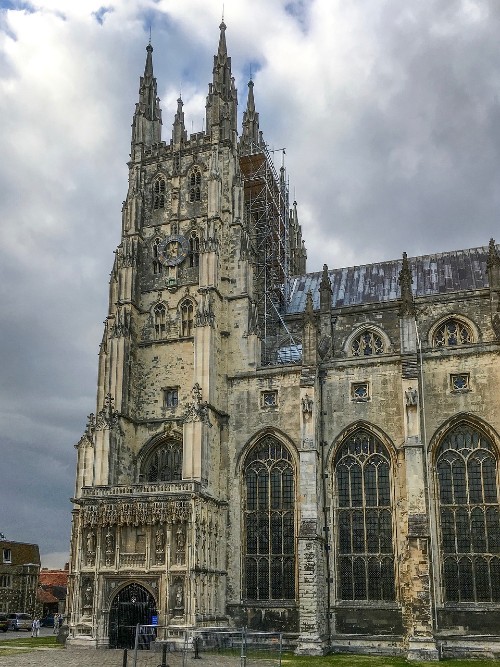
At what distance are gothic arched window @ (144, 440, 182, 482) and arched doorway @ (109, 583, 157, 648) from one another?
6.92 m

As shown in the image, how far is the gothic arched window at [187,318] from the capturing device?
42.7m

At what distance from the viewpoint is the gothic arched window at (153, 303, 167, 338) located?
43.5 meters

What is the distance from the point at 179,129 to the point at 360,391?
22886 mm

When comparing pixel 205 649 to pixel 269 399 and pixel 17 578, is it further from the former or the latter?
pixel 17 578

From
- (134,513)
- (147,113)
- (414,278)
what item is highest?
(147,113)

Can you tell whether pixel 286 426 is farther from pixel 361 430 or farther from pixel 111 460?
pixel 111 460

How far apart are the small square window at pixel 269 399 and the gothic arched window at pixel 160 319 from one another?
7685mm

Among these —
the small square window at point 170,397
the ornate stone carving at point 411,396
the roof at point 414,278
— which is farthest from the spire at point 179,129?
the ornate stone carving at point 411,396

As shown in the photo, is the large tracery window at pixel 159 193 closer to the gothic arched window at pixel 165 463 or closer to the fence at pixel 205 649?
the gothic arched window at pixel 165 463

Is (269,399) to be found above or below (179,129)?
below

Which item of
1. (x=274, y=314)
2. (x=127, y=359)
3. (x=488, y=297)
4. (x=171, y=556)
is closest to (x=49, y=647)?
(x=171, y=556)

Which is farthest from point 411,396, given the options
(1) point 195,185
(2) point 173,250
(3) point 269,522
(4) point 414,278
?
(1) point 195,185

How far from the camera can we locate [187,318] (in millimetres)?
42969

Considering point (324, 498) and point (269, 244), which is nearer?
point (324, 498)
